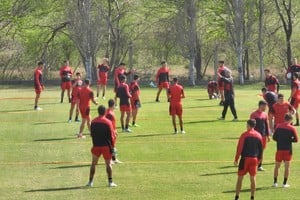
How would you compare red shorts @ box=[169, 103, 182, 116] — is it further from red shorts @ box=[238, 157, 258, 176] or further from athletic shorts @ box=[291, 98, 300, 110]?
red shorts @ box=[238, 157, 258, 176]

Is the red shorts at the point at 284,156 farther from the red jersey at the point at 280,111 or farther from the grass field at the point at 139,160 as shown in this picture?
the red jersey at the point at 280,111

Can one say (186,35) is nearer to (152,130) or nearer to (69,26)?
(69,26)

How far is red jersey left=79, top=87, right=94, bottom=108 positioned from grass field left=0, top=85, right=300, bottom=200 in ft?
4.00

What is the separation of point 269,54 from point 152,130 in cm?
3562

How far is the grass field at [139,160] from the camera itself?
700 inches

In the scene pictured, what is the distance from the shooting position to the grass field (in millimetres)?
17777

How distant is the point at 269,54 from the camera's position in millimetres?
62031

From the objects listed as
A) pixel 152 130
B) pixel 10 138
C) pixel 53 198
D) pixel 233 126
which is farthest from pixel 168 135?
pixel 53 198

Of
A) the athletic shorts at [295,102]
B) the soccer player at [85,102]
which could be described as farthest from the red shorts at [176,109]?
the athletic shorts at [295,102]

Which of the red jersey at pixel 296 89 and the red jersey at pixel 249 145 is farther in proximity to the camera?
the red jersey at pixel 296 89

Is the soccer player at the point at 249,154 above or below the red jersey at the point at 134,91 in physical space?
below

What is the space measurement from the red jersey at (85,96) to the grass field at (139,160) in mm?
1218

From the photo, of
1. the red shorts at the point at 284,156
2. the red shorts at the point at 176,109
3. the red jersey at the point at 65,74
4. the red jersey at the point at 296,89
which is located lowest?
the red shorts at the point at 284,156

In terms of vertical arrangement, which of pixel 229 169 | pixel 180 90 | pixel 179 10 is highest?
pixel 179 10
